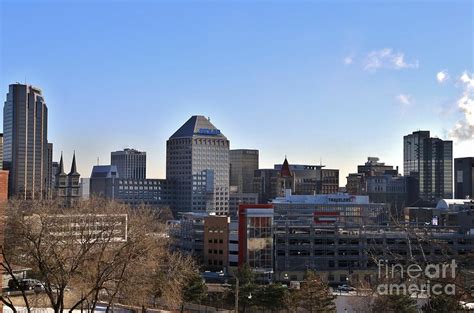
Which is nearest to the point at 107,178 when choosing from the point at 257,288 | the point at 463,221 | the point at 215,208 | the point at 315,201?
the point at 215,208

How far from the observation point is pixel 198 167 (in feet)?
626

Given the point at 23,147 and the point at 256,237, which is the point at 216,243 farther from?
the point at 23,147

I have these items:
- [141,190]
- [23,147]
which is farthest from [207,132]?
[23,147]

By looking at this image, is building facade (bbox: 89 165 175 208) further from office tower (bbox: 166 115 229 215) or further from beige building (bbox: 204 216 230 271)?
beige building (bbox: 204 216 230 271)

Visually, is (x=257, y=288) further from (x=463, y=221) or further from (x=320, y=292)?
(x=463, y=221)

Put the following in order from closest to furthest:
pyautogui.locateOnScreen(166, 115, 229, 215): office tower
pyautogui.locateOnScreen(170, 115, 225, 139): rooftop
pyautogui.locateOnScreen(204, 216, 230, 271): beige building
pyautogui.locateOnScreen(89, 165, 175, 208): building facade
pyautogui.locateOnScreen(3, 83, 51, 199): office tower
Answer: pyautogui.locateOnScreen(204, 216, 230, 271): beige building → pyautogui.locateOnScreen(89, 165, 175, 208): building facade → pyautogui.locateOnScreen(166, 115, 229, 215): office tower → pyautogui.locateOnScreen(3, 83, 51, 199): office tower → pyautogui.locateOnScreen(170, 115, 225, 139): rooftop

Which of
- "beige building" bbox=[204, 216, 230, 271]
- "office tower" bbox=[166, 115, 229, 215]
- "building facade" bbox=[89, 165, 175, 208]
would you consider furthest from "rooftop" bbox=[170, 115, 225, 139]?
"beige building" bbox=[204, 216, 230, 271]

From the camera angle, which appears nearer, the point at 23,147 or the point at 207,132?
the point at 23,147

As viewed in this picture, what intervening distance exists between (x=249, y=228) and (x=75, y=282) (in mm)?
33133

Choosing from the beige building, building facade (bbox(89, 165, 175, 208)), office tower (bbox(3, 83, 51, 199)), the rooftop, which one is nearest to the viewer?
the beige building

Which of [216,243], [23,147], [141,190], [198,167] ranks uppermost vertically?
[23,147]

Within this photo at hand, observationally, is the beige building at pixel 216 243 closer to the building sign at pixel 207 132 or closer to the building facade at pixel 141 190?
the building facade at pixel 141 190

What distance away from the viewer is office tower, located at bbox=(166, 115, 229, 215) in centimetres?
18825

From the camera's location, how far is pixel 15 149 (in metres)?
193
